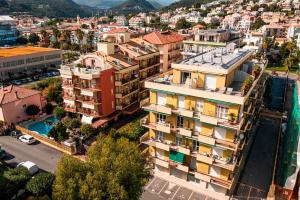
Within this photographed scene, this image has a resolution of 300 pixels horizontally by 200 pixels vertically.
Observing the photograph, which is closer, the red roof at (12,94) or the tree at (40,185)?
the tree at (40,185)

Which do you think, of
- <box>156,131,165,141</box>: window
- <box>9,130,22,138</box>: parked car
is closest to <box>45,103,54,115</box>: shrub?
<box>9,130,22,138</box>: parked car

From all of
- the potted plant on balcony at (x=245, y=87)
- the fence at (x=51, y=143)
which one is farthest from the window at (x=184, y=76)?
the fence at (x=51, y=143)

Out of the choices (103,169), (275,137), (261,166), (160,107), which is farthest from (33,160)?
(275,137)

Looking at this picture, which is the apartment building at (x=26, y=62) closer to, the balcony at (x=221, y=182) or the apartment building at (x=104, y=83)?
the apartment building at (x=104, y=83)

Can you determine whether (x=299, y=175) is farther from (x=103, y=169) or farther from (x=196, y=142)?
(x=103, y=169)

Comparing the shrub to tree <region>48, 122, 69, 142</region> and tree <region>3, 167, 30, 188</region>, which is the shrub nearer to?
tree <region>48, 122, 69, 142</region>

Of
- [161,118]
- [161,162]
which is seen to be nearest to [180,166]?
[161,162]

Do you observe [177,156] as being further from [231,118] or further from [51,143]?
[51,143]

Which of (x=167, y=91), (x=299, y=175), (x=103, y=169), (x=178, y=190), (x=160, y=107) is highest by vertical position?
(x=167, y=91)
